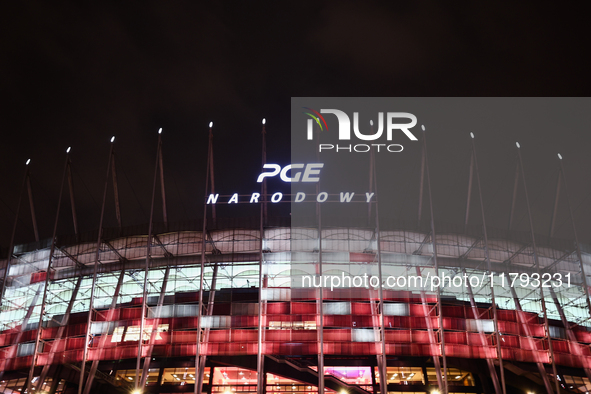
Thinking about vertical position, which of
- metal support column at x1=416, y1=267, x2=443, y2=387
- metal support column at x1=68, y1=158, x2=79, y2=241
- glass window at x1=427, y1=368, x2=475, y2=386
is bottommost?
glass window at x1=427, y1=368, x2=475, y2=386

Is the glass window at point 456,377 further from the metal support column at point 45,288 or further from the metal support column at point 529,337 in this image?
the metal support column at point 45,288

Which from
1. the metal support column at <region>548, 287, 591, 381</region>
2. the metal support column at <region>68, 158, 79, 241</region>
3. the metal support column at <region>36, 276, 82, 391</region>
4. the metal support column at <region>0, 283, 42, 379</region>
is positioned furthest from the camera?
the metal support column at <region>68, 158, 79, 241</region>

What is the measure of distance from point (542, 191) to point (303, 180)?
30065 mm

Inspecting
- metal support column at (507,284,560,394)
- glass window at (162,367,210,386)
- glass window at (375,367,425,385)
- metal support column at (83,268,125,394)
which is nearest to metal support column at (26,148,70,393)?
metal support column at (83,268,125,394)

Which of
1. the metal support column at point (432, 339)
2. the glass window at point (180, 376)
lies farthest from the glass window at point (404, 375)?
the glass window at point (180, 376)

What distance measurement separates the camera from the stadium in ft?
162

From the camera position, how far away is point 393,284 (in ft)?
179

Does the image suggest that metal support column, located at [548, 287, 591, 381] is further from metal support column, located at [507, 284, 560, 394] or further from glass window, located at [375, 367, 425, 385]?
glass window, located at [375, 367, 425, 385]

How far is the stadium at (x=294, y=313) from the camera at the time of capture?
49.5 m

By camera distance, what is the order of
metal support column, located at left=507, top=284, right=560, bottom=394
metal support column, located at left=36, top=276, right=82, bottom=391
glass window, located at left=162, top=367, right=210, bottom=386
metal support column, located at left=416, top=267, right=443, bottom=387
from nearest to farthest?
metal support column, located at left=507, top=284, right=560, bottom=394
metal support column, located at left=416, top=267, right=443, bottom=387
glass window, located at left=162, top=367, right=210, bottom=386
metal support column, located at left=36, top=276, right=82, bottom=391

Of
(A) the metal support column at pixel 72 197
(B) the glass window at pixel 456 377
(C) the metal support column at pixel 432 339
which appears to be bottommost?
(B) the glass window at pixel 456 377

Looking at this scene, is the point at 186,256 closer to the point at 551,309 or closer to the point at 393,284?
the point at 393,284

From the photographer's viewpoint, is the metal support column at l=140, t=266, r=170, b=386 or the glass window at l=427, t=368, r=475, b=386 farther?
the glass window at l=427, t=368, r=475, b=386

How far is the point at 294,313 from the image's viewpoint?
51.1m
